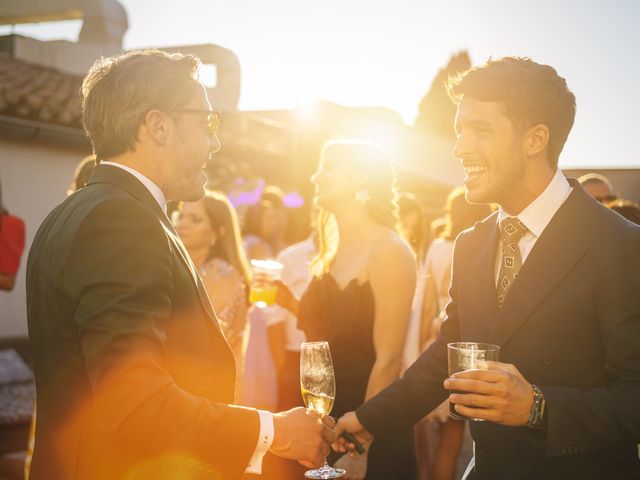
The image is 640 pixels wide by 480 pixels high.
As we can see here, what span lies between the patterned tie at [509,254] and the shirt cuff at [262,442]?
99 centimetres

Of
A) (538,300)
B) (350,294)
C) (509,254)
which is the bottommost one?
(350,294)

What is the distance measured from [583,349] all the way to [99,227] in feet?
5.30

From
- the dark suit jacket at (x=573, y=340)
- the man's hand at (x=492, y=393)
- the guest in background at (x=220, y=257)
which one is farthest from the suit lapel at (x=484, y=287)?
the guest in background at (x=220, y=257)

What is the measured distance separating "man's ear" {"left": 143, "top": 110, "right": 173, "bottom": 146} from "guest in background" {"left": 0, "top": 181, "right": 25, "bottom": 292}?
14.4 ft

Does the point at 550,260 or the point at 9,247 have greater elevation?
the point at 550,260

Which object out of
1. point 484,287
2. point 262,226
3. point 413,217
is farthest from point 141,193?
point 262,226

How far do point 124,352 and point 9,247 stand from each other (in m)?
4.94

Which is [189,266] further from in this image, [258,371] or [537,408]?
[258,371]

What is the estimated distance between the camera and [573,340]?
7.90ft

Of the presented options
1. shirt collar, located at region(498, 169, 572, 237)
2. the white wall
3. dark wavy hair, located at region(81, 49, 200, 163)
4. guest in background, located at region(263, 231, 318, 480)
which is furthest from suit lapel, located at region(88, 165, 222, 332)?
the white wall

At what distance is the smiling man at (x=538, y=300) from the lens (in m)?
2.26

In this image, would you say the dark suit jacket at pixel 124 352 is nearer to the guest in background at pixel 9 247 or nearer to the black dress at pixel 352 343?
the black dress at pixel 352 343

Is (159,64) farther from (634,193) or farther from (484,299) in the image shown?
(634,193)

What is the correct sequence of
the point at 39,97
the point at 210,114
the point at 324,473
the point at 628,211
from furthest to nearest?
the point at 39,97, the point at 628,211, the point at 324,473, the point at 210,114
